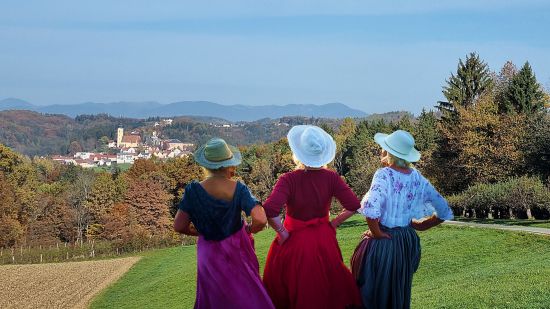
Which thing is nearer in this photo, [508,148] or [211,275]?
[211,275]

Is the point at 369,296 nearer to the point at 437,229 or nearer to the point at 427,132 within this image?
the point at 437,229

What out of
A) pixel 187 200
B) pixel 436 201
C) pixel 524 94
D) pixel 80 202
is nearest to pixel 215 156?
pixel 187 200

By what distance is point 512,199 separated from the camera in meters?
36.2

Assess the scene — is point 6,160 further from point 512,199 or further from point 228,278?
point 228,278

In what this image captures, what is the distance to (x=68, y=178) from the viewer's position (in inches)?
3939

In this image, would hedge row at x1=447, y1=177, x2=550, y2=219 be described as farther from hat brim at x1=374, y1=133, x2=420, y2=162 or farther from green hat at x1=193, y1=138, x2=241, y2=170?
green hat at x1=193, y1=138, x2=241, y2=170

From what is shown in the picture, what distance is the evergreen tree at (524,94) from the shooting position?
1989 inches

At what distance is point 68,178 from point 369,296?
9924cm

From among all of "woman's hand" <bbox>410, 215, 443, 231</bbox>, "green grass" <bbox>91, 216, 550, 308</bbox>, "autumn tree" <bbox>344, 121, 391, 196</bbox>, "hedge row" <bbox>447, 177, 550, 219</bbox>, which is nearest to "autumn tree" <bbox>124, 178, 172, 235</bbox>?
"autumn tree" <bbox>344, 121, 391, 196</bbox>

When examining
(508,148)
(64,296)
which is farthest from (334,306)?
(508,148)

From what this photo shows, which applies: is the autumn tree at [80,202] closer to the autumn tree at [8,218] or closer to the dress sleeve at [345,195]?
the autumn tree at [8,218]

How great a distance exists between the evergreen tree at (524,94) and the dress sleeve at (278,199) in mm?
47403

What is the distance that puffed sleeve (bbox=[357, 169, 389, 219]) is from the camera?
670 centimetres

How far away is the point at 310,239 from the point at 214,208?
1155 mm
